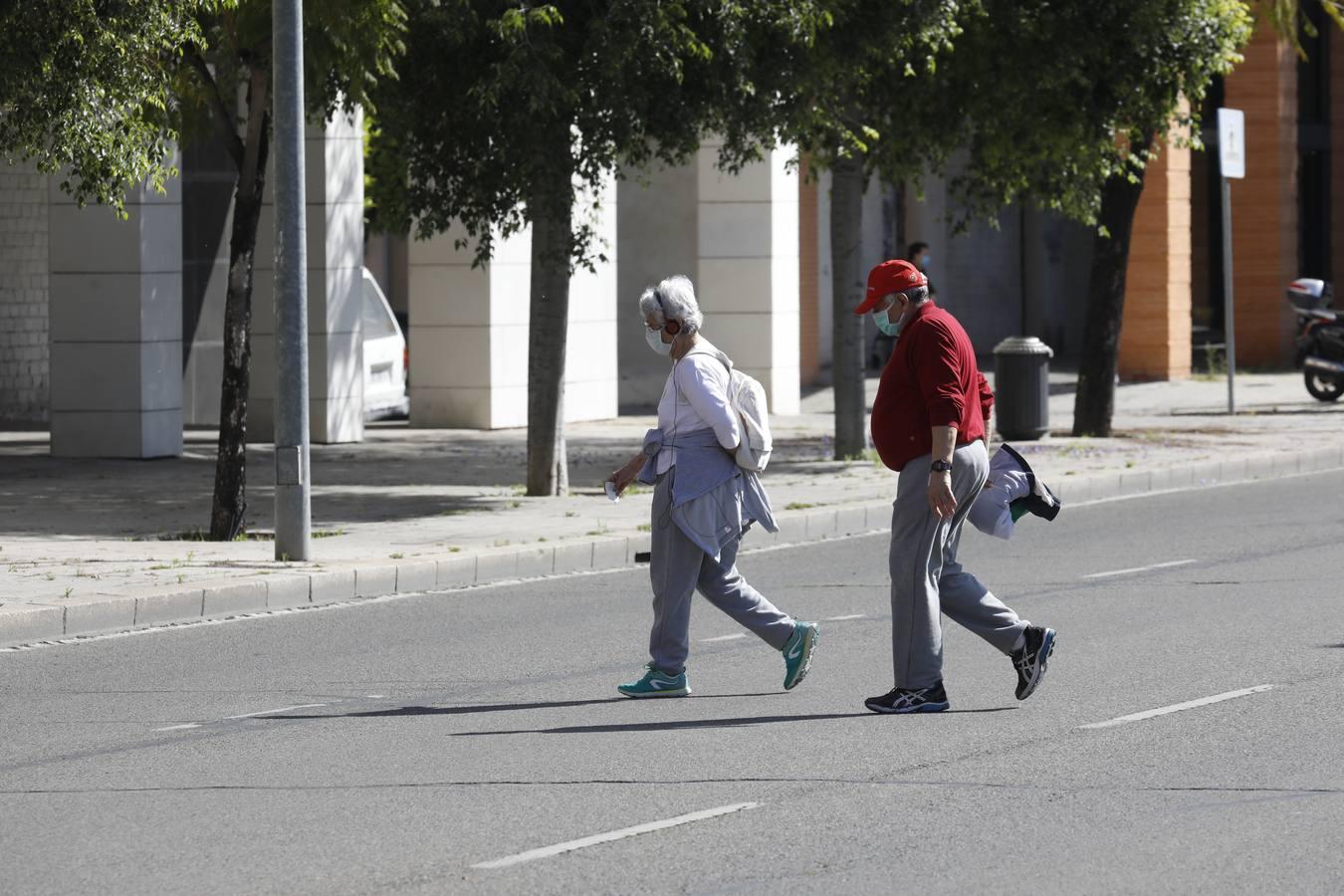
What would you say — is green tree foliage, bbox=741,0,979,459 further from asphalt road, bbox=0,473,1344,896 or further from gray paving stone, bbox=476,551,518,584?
asphalt road, bbox=0,473,1344,896

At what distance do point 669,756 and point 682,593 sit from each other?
1421 millimetres

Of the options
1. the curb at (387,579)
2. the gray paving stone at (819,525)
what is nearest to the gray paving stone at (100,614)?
the curb at (387,579)

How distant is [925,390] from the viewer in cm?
846

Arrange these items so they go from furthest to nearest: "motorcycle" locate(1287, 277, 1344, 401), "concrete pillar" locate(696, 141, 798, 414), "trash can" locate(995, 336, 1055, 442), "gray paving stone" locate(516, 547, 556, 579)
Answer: "concrete pillar" locate(696, 141, 798, 414), "motorcycle" locate(1287, 277, 1344, 401), "trash can" locate(995, 336, 1055, 442), "gray paving stone" locate(516, 547, 556, 579)

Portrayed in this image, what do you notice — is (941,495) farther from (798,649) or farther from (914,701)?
(798,649)

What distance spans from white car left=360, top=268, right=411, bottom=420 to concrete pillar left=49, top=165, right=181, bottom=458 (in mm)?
3651

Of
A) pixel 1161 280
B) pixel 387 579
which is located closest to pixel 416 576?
pixel 387 579

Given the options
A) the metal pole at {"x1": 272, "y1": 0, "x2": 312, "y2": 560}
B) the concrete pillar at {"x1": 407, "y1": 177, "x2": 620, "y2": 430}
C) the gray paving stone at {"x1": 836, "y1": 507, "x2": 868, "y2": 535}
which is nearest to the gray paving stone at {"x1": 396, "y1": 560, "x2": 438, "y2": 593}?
the metal pole at {"x1": 272, "y1": 0, "x2": 312, "y2": 560}

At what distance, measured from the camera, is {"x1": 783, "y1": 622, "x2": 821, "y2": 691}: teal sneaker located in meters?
9.08

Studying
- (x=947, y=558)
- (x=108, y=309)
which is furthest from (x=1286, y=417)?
(x=947, y=558)

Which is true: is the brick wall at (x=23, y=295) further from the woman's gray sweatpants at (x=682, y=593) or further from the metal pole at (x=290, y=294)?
the woman's gray sweatpants at (x=682, y=593)

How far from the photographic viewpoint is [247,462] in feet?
68.6

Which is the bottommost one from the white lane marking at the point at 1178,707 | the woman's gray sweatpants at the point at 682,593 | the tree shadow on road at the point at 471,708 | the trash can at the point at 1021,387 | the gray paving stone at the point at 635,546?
the tree shadow on road at the point at 471,708

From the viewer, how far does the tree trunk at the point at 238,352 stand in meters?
14.7
